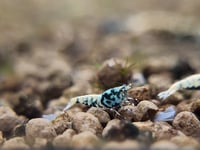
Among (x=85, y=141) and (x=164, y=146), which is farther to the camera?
(x=85, y=141)

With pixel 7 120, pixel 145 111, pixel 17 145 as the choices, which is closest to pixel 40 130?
pixel 17 145

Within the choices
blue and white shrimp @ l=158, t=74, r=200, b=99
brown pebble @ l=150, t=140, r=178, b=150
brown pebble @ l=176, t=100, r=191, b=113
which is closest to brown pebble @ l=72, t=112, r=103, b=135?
brown pebble @ l=150, t=140, r=178, b=150

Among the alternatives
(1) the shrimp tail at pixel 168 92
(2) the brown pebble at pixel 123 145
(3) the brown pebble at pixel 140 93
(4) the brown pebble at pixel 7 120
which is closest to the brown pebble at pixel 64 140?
(2) the brown pebble at pixel 123 145

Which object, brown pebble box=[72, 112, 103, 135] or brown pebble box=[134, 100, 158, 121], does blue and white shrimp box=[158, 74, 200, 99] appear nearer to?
brown pebble box=[134, 100, 158, 121]

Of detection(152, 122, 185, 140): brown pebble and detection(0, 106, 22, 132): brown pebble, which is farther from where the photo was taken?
detection(0, 106, 22, 132): brown pebble

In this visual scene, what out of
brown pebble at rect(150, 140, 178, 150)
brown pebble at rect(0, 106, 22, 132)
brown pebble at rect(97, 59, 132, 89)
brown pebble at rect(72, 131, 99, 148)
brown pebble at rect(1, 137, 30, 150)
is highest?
brown pebble at rect(97, 59, 132, 89)

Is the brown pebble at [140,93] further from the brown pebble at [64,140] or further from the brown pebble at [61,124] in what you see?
the brown pebble at [64,140]

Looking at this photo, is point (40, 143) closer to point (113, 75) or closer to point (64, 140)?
point (64, 140)
